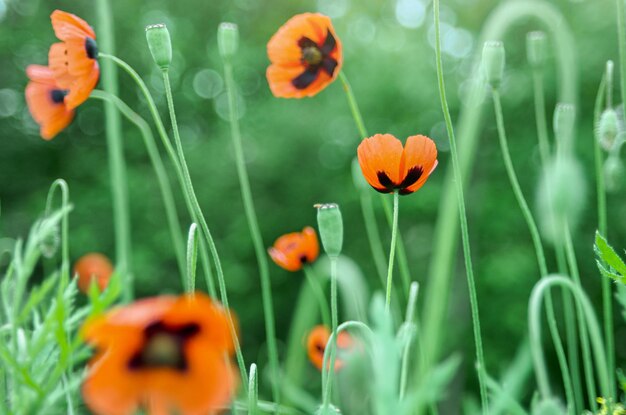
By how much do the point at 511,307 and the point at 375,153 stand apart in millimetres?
4622

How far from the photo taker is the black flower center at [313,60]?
1202 mm

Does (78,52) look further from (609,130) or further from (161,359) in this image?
(609,130)

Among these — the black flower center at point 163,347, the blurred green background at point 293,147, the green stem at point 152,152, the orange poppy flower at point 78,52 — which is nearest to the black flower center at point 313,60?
the green stem at point 152,152

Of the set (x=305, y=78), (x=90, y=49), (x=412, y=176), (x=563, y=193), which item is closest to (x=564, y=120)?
(x=563, y=193)

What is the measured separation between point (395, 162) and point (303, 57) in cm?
38

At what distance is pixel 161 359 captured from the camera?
52cm

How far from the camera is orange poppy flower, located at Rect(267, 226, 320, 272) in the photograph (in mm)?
1328

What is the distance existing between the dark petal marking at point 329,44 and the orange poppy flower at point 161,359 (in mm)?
744

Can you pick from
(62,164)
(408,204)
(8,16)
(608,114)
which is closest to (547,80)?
(408,204)

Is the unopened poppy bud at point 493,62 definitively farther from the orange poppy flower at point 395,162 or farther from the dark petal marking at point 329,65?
the dark petal marking at point 329,65

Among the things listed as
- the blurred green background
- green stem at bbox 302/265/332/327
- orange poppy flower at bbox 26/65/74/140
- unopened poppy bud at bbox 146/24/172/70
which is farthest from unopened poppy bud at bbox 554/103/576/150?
the blurred green background

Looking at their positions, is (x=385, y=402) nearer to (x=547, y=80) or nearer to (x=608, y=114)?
(x=608, y=114)

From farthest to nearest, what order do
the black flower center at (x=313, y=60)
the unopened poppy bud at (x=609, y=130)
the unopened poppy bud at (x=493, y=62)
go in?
1. the black flower center at (x=313, y=60)
2. the unopened poppy bud at (x=609, y=130)
3. the unopened poppy bud at (x=493, y=62)

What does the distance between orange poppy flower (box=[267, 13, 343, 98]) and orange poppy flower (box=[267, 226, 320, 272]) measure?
0.77 feet
